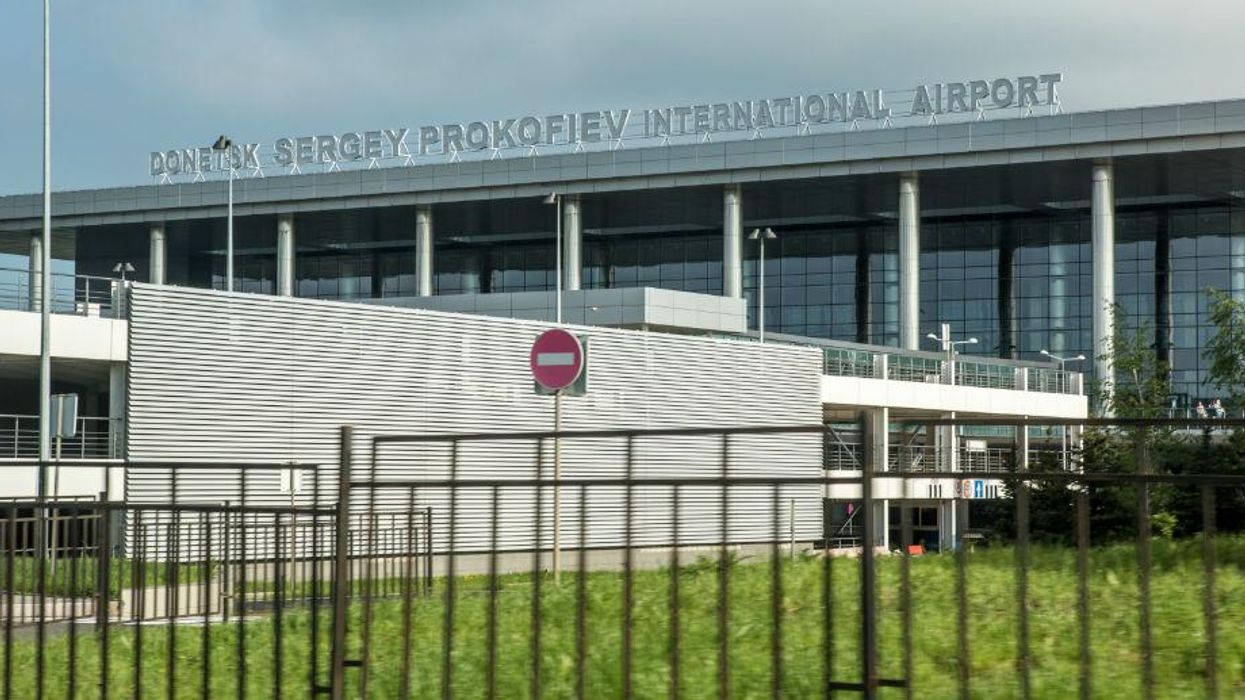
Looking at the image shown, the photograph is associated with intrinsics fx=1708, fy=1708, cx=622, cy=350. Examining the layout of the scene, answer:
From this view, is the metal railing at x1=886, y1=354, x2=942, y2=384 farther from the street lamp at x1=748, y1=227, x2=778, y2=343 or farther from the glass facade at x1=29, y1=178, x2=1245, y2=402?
the glass facade at x1=29, y1=178, x2=1245, y2=402

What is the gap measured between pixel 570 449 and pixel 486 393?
1237 inches

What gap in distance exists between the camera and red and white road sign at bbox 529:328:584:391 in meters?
21.5

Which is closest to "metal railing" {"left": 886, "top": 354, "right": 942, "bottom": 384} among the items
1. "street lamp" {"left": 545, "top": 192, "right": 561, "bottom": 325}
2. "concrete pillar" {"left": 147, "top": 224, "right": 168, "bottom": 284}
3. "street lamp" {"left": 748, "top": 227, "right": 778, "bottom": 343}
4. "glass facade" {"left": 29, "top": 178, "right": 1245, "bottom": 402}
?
"street lamp" {"left": 748, "top": 227, "right": 778, "bottom": 343}

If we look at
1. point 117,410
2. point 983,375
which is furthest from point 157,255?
point 117,410

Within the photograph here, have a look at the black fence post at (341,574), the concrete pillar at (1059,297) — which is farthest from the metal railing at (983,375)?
the black fence post at (341,574)

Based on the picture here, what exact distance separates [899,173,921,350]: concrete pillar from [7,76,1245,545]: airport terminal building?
0.09 meters

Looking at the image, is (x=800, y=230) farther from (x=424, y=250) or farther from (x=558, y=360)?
(x=558, y=360)

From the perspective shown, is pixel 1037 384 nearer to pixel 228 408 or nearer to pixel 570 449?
pixel 228 408

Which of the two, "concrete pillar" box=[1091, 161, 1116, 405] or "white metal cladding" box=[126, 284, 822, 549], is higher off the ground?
"concrete pillar" box=[1091, 161, 1116, 405]

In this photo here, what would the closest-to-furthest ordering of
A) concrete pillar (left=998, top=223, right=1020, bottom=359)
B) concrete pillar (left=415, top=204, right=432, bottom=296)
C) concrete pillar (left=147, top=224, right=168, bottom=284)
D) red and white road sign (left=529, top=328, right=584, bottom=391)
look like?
1. red and white road sign (left=529, top=328, right=584, bottom=391)
2. concrete pillar (left=415, top=204, right=432, bottom=296)
3. concrete pillar (left=998, top=223, right=1020, bottom=359)
4. concrete pillar (left=147, top=224, right=168, bottom=284)

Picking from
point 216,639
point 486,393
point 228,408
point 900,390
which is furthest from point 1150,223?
point 216,639

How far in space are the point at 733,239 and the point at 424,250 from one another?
13.8 meters

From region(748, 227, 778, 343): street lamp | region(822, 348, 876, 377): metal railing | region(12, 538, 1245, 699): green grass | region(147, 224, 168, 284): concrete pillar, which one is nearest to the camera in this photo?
region(12, 538, 1245, 699): green grass

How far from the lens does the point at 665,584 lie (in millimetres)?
6445
